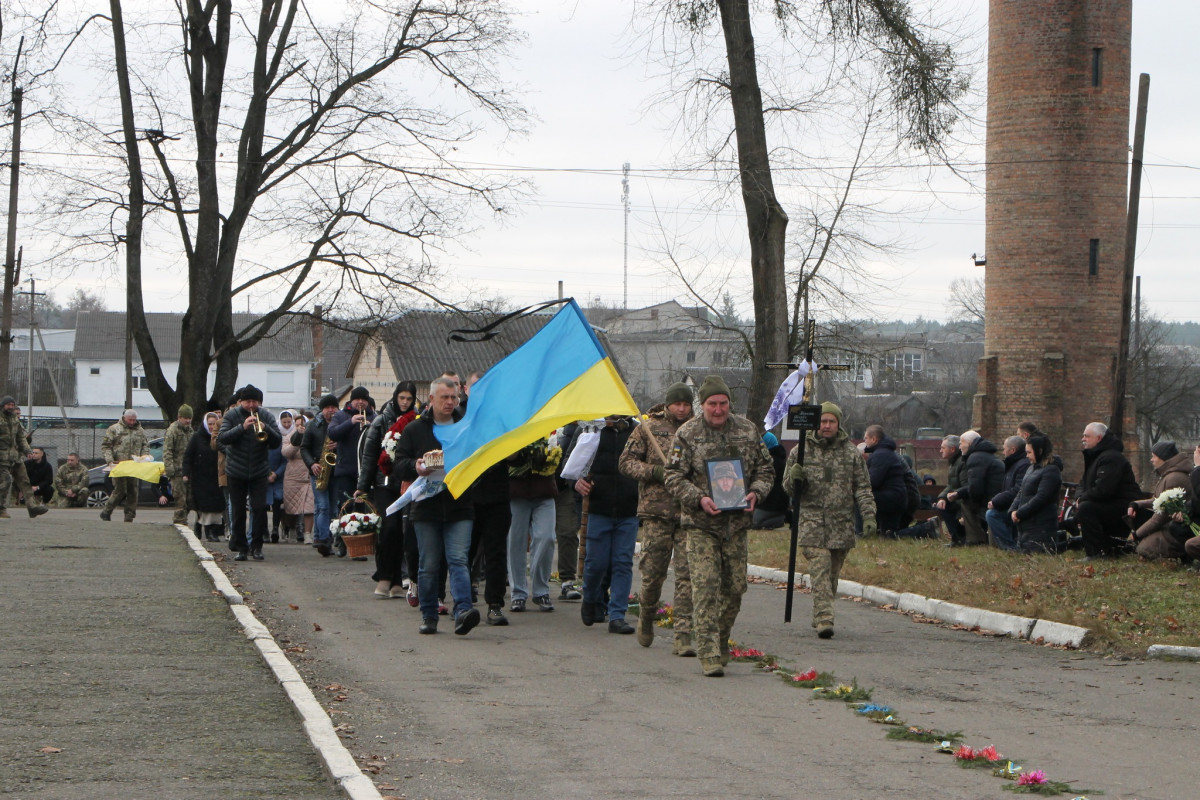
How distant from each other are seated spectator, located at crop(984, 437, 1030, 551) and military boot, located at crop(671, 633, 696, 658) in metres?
7.67

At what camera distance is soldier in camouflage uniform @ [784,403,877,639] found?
11109 mm

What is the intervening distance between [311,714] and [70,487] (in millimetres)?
26247

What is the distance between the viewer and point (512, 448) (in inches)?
410

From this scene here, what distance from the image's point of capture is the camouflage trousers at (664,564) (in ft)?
31.9

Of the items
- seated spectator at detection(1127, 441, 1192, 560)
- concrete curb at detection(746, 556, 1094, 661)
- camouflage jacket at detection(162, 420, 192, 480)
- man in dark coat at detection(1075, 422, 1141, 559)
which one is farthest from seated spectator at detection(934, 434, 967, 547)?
camouflage jacket at detection(162, 420, 192, 480)

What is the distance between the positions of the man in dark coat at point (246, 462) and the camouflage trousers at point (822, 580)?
785cm

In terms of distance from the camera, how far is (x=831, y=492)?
11.3 meters

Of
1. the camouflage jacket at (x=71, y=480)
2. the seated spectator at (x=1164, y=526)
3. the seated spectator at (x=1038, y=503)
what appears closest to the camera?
the seated spectator at (x=1164, y=526)

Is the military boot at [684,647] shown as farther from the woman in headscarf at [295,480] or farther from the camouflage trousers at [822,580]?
the woman in headscarf at [295,480]

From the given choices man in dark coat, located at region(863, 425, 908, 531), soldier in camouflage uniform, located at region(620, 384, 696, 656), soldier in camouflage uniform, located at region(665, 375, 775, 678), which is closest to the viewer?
soldier in camouflage uniform, located at region(665, 375, 775, 678)

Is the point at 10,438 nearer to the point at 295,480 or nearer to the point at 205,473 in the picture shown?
the point at 205,473

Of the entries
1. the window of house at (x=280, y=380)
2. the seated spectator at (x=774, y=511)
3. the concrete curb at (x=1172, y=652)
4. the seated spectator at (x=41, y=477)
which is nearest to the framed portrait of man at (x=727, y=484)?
the concrete curb at (x=1172, y=652)

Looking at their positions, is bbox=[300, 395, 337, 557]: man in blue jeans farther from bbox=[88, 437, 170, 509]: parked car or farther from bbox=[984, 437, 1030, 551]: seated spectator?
bbox=[88, 437, 170, 509]: parked car

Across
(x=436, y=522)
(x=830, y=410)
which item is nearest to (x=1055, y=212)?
(x=830, y=410)
